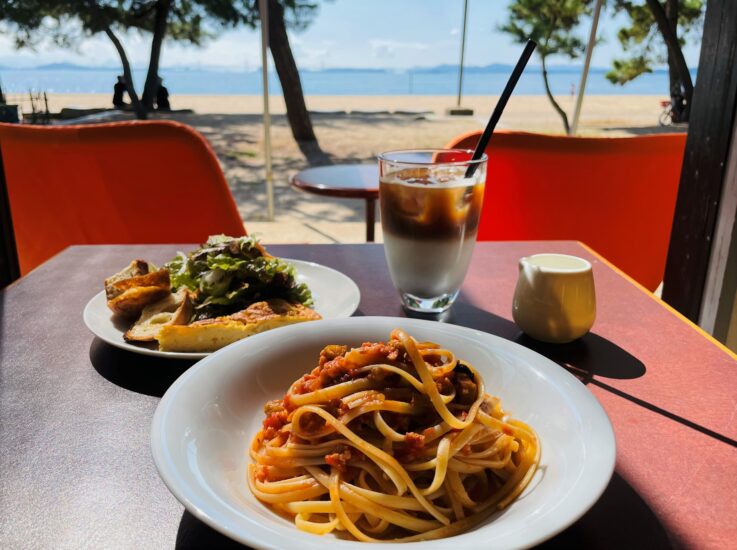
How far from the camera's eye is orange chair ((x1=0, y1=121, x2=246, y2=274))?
8.17 feet

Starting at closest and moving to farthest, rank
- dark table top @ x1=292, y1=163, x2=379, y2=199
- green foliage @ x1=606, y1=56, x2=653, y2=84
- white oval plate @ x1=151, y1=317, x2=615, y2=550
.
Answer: white oval plate @ x1=151, y1=317, x2=615, y2=550 < dark table top @ x1=292, y1=163, x2=379, y2=199 < green foliage @ x1=606, y1=56, x2=653, y2=84

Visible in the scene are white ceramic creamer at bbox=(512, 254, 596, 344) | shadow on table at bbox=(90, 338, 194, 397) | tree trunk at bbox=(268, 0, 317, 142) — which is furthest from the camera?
tree trunk at bbox=(268, 0, 317, 142)

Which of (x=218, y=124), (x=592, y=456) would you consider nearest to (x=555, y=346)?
(x=592, y=456)

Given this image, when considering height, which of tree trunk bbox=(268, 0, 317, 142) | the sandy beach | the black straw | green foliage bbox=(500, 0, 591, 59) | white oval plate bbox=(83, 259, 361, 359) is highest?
green foliage bbox=(500, 0, 591, 59)

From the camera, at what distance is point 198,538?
1.99ft

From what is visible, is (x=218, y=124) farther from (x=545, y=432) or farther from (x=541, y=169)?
(x=545, y=432)

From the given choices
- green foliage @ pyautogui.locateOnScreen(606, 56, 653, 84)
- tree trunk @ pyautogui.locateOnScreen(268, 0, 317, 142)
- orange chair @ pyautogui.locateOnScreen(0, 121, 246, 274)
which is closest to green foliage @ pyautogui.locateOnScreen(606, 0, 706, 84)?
green foliage @ pyautogui.locateOnScreen(606, 56, 653, 84)

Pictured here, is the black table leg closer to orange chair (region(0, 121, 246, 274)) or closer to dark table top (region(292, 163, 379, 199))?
dark table top (region(292, 163, 379, 199))

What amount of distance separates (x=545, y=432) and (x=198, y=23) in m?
11.9

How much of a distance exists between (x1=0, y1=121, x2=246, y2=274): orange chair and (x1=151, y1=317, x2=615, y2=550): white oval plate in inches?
68.0

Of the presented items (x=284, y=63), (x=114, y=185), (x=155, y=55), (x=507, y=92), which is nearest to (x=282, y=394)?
(x=507, y=92)

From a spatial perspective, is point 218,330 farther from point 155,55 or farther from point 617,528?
point 155,55

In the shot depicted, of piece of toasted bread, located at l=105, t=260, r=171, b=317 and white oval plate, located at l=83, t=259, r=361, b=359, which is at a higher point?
piece of toasted bread, located at l=105, t=260, r=171, b=317

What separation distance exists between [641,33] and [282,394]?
1331cm
